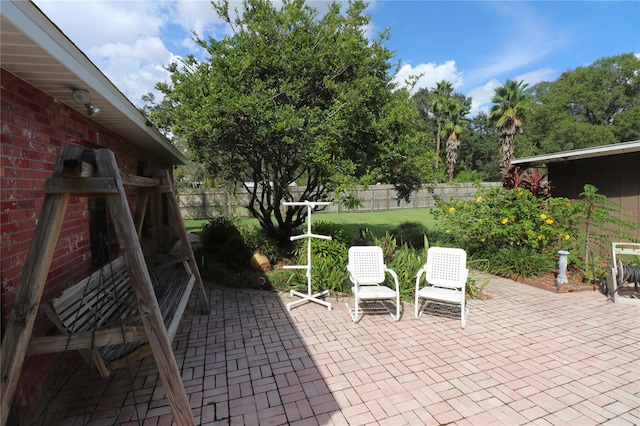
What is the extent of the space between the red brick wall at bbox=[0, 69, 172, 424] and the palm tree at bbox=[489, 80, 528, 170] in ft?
86.0

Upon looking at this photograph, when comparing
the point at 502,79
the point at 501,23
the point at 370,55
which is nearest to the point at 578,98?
the point at 502,79

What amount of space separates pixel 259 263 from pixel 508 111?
82.6 feet

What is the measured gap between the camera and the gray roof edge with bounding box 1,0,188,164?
1.57m

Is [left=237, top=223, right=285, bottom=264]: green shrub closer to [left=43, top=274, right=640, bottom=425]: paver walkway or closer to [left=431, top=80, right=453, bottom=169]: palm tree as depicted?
[left=43, top=274, right=640, bottom=425]: paver walkway

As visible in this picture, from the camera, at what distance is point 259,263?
6.66m

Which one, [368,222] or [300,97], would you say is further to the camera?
[368,222]

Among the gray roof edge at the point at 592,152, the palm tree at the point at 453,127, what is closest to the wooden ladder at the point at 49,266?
the gray roof edge at the point at 592,152

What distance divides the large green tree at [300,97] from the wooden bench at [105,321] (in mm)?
3052

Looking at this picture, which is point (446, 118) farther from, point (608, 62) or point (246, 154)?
point (246, 154)

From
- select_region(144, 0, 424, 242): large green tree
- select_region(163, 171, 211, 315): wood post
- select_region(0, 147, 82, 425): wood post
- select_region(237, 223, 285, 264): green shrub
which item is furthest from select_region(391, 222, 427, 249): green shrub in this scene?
select_region(0, 147, 82, 425): wood post

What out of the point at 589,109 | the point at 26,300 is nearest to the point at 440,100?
the point at 589,109

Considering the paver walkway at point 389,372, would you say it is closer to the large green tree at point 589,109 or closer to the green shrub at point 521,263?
the green shrub at point 521,263

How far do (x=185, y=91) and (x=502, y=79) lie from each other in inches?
1034

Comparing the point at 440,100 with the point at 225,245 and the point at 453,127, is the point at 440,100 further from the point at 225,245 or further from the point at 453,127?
the point at 225,245
